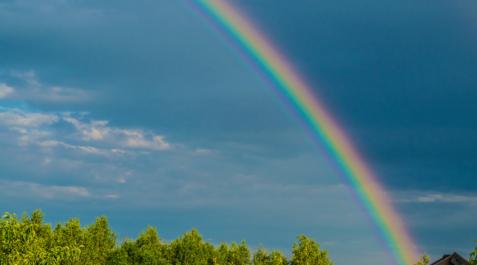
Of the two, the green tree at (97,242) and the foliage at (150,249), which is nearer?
the foliage at (150,249)

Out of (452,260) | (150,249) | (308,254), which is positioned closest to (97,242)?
(150,249)

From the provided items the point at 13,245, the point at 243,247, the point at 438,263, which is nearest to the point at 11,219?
the point at 13,245

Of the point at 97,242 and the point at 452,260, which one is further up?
the point at 97,242

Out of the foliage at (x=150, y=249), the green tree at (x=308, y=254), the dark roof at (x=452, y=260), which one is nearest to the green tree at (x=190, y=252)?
the foliage at (x=150, y=249)

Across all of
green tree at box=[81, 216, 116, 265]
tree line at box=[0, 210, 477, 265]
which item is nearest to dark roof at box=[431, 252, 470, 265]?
tree line at box=[0, 210, 477, 265]

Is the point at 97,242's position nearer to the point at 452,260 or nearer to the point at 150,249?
the point at 150,249

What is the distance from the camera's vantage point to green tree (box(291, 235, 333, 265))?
65.8 meters

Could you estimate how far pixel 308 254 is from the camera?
6588 centimetres

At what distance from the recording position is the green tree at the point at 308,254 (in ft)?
216

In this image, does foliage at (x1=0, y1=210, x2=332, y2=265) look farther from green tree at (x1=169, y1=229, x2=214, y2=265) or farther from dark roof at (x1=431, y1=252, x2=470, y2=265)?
dark roof at (x1=431, y1=252, x2=470, y2=265)

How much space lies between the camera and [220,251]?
80.1 m

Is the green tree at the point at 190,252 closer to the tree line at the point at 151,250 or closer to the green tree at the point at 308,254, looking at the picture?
the tree line at the point at 151,250

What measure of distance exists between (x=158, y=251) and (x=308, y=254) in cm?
2102

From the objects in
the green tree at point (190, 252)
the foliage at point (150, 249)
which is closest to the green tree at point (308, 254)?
the foliage at point (150, 249)
